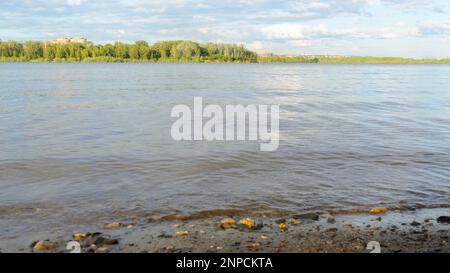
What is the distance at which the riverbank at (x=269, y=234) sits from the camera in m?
8.38

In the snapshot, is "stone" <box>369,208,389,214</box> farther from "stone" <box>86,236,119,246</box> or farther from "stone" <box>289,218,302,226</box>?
"stone" <box>86,236,119,246</box>

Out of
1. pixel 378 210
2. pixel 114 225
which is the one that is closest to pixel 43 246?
pixel 114 225

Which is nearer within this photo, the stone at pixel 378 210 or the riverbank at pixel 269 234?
the riverbank at pixel 269 234

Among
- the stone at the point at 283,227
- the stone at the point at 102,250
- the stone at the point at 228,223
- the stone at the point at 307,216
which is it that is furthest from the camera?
the stone at the point at 307,216

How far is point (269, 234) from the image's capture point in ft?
30.1

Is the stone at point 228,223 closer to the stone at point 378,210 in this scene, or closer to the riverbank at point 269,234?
the riverbank at point 269,234

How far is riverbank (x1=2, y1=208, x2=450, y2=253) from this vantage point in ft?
27.5

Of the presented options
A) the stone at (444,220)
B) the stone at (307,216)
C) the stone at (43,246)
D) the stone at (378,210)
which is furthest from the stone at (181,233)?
the stone at (444,220)

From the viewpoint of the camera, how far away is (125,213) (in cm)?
1073

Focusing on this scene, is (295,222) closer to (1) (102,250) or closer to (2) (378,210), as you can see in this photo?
(2) (378,210)

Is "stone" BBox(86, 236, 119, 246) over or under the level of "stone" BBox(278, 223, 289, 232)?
over

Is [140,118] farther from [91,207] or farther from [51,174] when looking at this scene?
[91,207]

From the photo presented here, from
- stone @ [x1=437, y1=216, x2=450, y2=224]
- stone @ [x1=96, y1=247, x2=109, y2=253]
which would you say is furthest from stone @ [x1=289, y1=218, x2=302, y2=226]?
stone @ [x1=96, y1=247, x2=109, y2=253]
